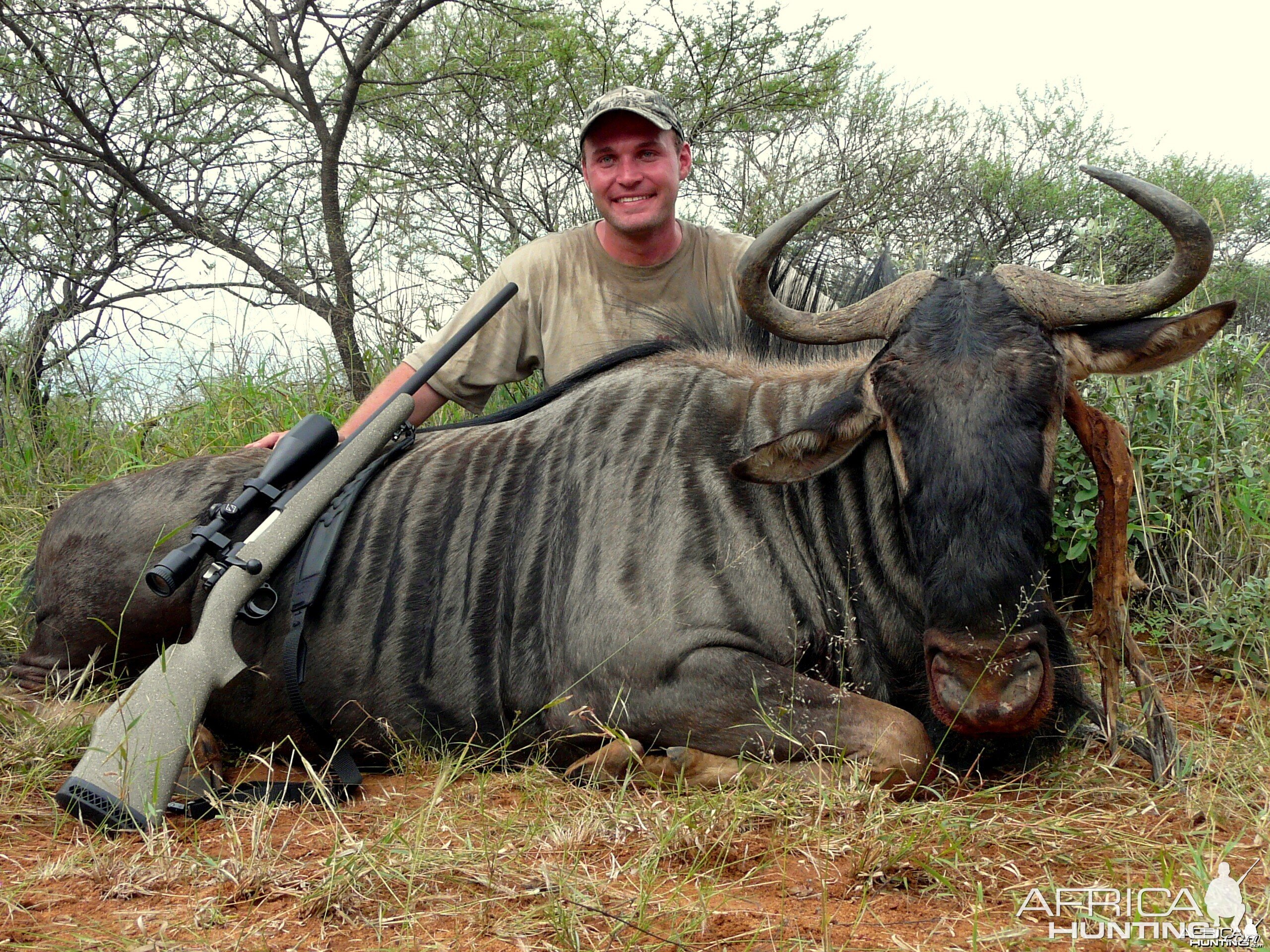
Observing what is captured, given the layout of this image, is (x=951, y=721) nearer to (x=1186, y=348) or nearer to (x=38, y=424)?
(x=1186, y=348)

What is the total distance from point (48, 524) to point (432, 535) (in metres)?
1.36

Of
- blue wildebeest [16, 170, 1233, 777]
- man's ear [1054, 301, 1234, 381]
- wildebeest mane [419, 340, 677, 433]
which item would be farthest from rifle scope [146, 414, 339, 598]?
man's ear [1054, 301, 1234, 381]

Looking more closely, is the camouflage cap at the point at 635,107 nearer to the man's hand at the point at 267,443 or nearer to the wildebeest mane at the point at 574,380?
the wildebeest mane at the point at 574,380

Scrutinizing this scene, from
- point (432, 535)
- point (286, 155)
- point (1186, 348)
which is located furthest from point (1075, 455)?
point (286, 155)

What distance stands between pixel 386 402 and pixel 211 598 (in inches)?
45.3

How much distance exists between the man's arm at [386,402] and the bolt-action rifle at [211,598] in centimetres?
37

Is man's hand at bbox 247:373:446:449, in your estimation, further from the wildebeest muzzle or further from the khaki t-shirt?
the wildebeest muzzle

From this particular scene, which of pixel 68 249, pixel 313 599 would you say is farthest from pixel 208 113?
pixel 313 599

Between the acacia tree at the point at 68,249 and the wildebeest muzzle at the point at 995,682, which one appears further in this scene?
the acacia tree at the point at 68,249

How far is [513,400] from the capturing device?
17.8 ft

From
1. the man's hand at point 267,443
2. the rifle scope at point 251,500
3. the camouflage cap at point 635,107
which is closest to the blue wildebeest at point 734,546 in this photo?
the man's hand at point 267,443

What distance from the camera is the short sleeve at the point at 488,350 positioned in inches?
181

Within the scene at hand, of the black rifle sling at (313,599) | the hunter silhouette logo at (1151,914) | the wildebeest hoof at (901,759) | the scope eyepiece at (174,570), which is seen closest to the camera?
the hunter silhouette logo at (1151,914)

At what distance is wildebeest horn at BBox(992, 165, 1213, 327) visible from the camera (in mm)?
2553
